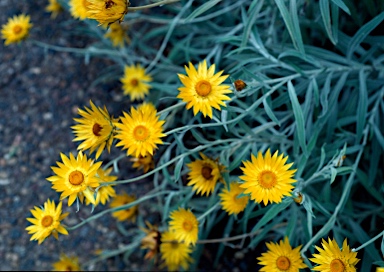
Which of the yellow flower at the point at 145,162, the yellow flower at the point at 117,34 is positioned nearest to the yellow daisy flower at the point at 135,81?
the yellow flower at the point at 117,34

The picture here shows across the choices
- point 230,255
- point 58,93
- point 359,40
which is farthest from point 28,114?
point 359,40

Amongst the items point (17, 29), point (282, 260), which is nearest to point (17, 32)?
point (17, 29)

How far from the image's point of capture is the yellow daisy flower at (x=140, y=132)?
184cm

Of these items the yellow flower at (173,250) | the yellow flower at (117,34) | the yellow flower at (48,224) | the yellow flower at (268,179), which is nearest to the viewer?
the yellow flower at (268,179)

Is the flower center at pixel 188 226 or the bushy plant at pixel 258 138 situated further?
the flower center at pixel 188 226

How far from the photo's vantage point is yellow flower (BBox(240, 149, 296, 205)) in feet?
5.94

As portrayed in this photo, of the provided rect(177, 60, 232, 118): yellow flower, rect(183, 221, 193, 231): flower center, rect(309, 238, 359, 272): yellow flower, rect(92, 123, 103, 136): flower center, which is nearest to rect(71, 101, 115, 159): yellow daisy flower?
rect(92, 123, 103, 136): flower center

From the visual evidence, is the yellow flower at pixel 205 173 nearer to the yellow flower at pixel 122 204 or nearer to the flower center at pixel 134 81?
the yellow flower at pixel 122 204

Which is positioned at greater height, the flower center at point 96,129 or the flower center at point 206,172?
the flower center at point 96,129

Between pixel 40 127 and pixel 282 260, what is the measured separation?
5.80 ft

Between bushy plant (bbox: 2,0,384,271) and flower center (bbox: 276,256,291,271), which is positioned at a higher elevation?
bushy plant (bbox: 2,0,384,271)

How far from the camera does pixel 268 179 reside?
1.85 m

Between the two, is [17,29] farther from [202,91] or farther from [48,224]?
[202,91]

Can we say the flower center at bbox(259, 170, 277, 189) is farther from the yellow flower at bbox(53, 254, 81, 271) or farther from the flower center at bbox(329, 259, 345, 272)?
the yellow flower at bbox(53, 254, 81, 271)
